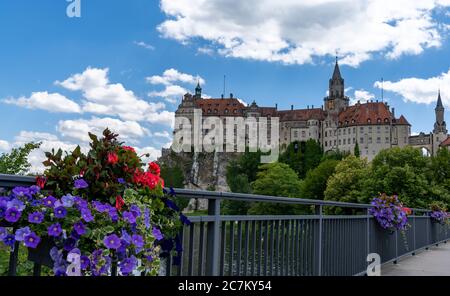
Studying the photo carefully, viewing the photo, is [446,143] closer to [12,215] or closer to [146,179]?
[146,179]

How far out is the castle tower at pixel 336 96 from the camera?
Result: 11712cm

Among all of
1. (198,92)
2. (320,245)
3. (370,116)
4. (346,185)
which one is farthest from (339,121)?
(320,245)

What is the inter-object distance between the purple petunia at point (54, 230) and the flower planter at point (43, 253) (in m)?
0.14

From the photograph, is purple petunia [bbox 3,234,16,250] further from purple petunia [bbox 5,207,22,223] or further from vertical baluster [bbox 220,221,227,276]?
vertical baluster [bbox 220,221,227,276]

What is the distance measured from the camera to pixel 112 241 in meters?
2.42

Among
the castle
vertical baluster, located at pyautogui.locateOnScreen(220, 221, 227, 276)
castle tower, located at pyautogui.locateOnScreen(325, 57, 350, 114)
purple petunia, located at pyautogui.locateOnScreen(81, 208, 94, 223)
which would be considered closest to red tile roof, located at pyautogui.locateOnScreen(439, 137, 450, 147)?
the castle

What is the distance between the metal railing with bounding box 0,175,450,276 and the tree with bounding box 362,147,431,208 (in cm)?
4044

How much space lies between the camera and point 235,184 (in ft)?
262

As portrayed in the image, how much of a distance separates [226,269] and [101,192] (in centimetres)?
204

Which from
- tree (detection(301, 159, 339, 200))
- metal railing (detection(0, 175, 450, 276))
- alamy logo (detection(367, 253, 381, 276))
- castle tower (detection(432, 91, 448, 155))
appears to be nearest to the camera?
metal railing (detection(0, 175, 450, 276))

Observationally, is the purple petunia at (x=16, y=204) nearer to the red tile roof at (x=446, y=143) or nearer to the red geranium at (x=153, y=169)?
the red geranium at (x=153, y=169)

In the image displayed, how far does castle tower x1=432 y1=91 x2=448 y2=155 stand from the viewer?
10188 cm
